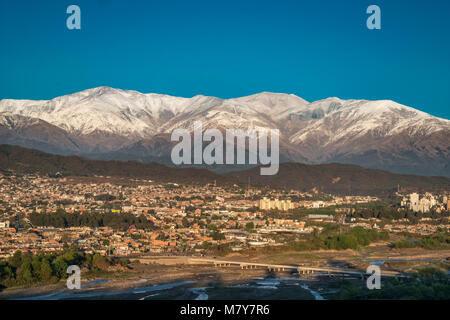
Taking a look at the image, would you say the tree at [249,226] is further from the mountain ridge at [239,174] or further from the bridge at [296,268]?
the mountain ridge at [239,174]

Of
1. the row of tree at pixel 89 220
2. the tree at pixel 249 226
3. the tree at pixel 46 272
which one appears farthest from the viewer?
the tree at pixel 249 226

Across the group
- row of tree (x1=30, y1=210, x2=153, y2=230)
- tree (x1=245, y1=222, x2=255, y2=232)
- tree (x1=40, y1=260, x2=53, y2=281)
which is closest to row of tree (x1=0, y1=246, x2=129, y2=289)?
tree (x1=40, y1=260, x2=53, y2=281)

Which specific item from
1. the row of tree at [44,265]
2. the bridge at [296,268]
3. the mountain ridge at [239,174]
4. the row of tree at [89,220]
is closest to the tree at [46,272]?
the row of tree at [44,265]

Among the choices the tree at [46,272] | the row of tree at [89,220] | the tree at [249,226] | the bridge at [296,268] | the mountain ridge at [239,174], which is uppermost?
the mountain ridge at [239,174]

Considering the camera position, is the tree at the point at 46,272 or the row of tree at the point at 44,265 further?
the tree at the point at 46,272

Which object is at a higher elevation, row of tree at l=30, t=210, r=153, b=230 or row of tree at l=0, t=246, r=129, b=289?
row of tree at l=30, t=210, r=153, b=230

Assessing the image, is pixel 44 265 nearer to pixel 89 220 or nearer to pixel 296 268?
pixel 296 268

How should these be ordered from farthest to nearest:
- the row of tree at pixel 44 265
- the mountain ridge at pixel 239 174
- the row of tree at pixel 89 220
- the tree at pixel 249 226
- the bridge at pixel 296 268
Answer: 1. the mountain ridge at pixel 239 174
2. the tree at pixel 249 226
3. the row of tree at pixel 89 220
4. the bridge at pixel 296 268
5. the row of tree at pixel 44 265

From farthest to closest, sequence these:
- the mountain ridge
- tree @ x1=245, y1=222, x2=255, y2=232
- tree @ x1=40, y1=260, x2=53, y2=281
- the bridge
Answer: the mountain ridge < tree @ x1=245, y1=222, x2=255, y2=232 < the bridge < tree @ x1=40, y1=260, x2=53, y2=281

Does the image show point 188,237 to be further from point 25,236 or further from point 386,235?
point 386,235

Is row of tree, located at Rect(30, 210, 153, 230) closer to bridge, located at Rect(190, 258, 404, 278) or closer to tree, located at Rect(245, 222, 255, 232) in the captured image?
tree, located at Rect(245, 222, 255, 232)

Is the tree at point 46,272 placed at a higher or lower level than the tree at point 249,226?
lower
